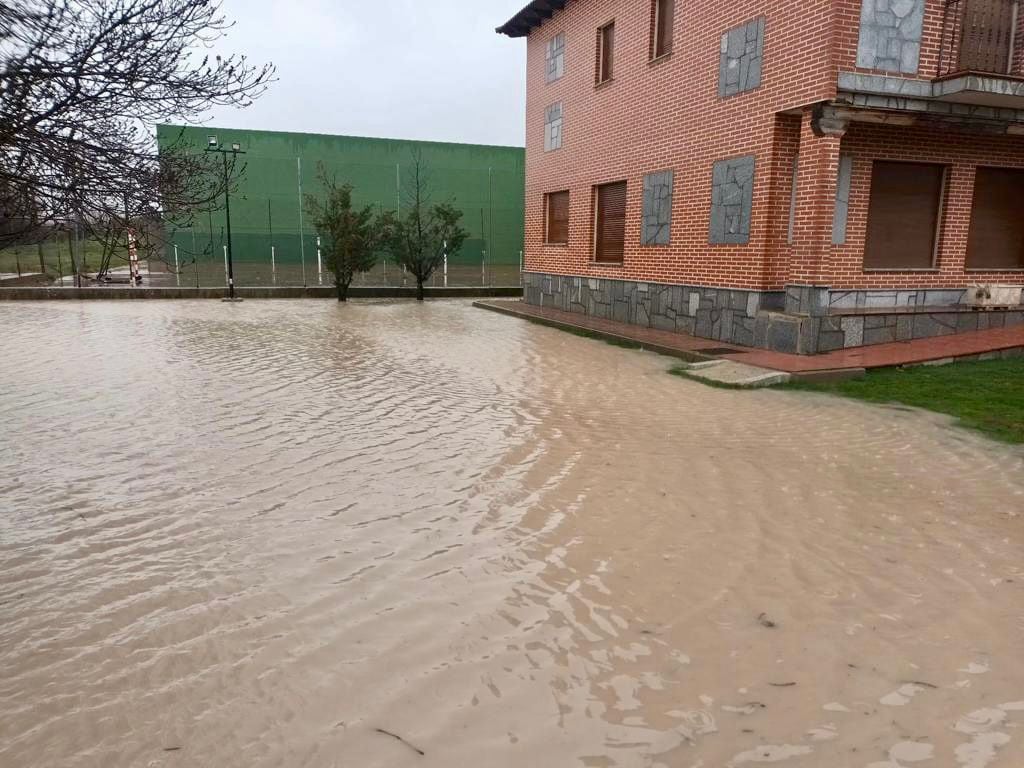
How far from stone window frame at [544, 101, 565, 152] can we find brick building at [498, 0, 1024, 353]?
10.8 feet

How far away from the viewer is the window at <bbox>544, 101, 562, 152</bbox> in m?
17.1

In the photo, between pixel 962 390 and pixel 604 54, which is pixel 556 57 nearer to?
pixel 604 54

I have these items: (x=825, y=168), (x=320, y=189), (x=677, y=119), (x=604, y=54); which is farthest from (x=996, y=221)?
(x=320, y=189)

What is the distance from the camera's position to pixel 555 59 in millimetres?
17281

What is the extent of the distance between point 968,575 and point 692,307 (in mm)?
8887

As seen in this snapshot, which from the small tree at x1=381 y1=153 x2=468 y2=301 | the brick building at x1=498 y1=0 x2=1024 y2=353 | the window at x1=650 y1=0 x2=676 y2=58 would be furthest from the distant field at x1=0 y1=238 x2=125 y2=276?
the brick building at x1=498 y1=0 x2=1024 y2=353

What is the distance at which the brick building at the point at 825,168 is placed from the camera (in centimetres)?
964

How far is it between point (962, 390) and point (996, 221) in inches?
208

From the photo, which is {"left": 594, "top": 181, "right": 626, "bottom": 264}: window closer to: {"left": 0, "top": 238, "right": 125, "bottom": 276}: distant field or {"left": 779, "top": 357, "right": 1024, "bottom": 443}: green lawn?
{"left": 779, "top": 357, "right": 1024, "bottom": 443}: green lawn

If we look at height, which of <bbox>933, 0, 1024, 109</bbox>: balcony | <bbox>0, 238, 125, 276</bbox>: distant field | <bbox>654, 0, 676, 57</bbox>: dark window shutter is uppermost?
<bbox>654, 0, 676, 57</bbox>: dark window shutter

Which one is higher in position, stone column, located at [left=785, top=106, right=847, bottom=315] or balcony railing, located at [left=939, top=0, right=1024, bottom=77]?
balcony railing, located at [left=939, top=0, right=1024, bottom=77]

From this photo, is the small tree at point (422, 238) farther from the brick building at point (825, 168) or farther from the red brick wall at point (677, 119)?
the brick building at point (825, 168)

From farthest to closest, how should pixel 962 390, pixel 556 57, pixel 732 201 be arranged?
pixel 556 57 → pixel 732 201 → pixel 962 390

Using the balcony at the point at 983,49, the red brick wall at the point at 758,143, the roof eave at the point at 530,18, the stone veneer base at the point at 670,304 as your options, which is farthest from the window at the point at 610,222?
the balcony at the point at 983,49
